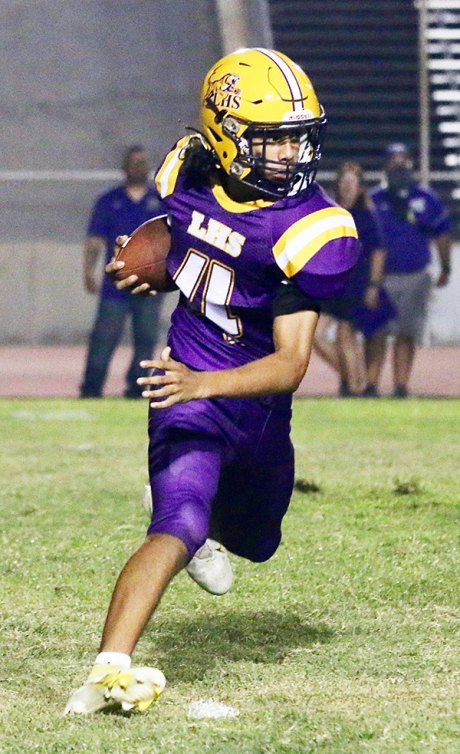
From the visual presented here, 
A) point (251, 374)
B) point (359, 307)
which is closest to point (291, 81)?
point (251, 374)

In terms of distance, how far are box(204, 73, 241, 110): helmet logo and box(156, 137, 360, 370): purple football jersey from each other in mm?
230

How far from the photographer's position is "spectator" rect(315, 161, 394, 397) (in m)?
11.1

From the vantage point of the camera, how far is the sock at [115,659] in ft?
10.6

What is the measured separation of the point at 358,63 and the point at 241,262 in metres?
14.8

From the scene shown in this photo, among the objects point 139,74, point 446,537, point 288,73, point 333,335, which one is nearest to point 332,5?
point 139,74

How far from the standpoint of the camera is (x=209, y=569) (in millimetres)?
3885

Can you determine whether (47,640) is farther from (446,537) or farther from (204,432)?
(446,537)

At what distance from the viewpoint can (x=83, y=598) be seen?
15.2 feet

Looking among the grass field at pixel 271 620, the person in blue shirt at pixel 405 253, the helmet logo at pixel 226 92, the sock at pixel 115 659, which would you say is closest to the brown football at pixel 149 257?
the helmet logo at pixel 226 92

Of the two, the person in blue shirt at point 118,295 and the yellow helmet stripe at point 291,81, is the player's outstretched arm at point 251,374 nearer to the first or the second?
the yellow helmet stripe at point 291,81

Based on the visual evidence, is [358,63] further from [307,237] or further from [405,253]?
[307,237]

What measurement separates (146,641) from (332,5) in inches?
593

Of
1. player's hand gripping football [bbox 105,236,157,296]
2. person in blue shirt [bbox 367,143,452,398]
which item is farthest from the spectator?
player's hand gripping football [bbox 105,236,157,296]

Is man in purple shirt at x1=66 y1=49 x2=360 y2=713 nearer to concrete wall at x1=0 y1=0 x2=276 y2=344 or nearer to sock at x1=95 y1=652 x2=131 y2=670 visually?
sock at x1=95 y1=652 x2=131 y2=670
